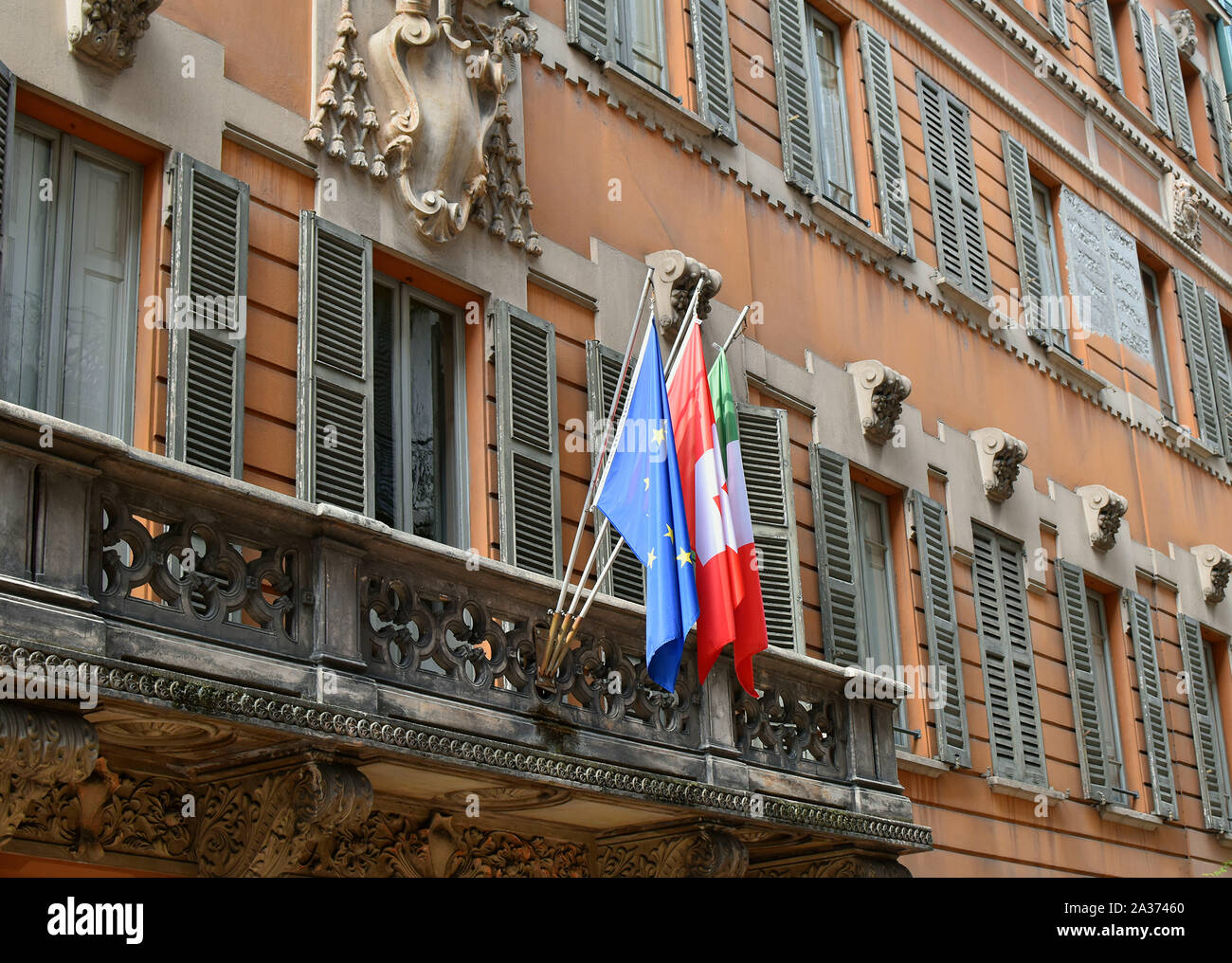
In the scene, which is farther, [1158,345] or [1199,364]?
[1199,364]

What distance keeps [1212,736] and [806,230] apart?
28.1 feet

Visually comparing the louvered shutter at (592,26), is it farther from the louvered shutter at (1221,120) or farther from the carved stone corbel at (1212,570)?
the louvered shutter at (1221,120)

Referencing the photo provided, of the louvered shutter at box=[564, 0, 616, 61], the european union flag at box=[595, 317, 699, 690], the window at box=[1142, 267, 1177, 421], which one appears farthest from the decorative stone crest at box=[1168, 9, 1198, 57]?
the european union flag at box=[595, 317, 699, 690]

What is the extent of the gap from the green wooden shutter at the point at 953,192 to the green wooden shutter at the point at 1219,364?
623 cm

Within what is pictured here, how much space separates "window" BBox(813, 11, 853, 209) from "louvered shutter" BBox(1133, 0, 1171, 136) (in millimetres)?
8269

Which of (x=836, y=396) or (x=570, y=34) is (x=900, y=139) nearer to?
(x=836, y=396)

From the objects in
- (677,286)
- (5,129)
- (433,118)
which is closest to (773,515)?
(677,286)

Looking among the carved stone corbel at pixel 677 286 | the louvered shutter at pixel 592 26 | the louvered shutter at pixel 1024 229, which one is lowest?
the carved stone corbel at pixel 677 286

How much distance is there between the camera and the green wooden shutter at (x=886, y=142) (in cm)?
1856

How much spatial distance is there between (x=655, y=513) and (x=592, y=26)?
534cm

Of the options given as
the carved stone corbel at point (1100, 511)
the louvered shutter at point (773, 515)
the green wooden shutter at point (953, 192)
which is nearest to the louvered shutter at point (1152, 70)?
the green wooden shutter at point (953, 192)

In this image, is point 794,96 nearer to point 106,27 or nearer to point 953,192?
point 953,192

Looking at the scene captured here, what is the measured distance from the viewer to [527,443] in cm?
1313

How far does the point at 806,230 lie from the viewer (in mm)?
17391
